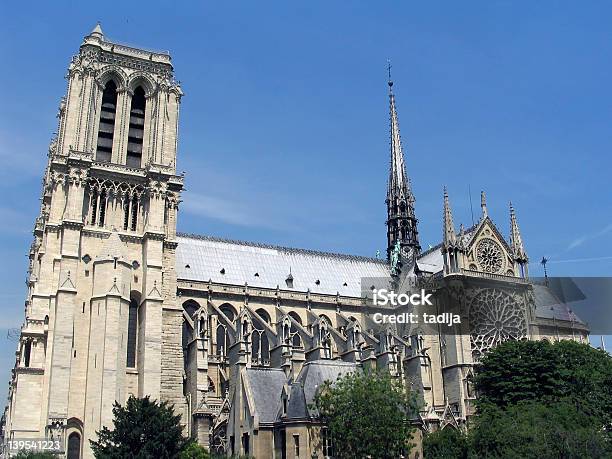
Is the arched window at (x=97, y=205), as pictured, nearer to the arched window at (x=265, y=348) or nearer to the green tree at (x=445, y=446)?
the arched window at (x=265, y=348)

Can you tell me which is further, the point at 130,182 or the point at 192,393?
the point at 130,182

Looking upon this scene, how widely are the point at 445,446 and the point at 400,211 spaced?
36747 millimetres

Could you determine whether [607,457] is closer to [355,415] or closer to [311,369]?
[355,415]

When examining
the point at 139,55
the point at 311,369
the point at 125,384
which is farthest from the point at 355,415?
the point at 139,55

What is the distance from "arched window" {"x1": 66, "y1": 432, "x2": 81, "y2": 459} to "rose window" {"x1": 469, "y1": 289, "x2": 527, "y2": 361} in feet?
106

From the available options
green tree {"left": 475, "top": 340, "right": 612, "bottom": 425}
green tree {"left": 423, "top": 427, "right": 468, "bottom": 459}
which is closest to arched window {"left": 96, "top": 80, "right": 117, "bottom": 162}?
green tree {"left": 423, "top": 427, "right": 468, "bottom": 459}

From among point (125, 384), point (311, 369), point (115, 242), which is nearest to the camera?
point (311, 369)

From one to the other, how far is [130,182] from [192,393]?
56.7 ft

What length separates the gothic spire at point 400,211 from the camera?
78938 mm

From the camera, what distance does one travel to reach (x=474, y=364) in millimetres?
59688

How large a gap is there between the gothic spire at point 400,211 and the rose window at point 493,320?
15706 millimetres

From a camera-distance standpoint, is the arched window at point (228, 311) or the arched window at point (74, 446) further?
the arched window at point (228, 311)

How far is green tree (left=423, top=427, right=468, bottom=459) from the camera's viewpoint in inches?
1836

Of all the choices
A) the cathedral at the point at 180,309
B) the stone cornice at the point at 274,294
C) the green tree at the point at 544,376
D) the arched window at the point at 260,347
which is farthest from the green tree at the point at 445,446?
the stone cornice at the point at 274,294
